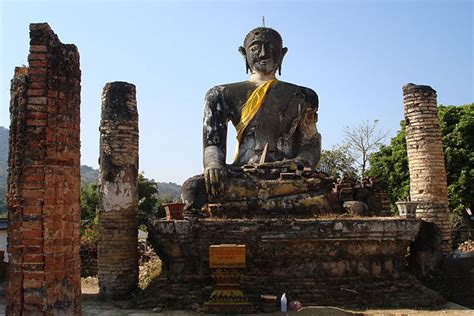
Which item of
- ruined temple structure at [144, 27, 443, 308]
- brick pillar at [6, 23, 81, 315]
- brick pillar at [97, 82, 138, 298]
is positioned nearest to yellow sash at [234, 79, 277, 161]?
ruined temple structure at [144, 27, 443, 308]

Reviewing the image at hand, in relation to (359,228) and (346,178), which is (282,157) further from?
(359,228)

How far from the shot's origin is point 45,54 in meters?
4.97

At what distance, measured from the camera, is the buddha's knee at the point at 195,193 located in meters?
10.7

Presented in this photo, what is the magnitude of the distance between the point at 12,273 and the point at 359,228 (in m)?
6.11

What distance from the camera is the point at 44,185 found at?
483cm

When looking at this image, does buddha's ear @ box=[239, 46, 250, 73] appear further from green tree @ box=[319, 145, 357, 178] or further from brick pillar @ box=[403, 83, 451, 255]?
green tree @ box=[319, 145, 357, 178]

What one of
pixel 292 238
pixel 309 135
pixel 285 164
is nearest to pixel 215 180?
pixel 285 164

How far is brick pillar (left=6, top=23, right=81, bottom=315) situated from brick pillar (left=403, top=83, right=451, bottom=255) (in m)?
8.33

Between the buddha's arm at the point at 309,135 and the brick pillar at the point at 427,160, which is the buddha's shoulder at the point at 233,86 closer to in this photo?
the buddha's arm at the point at 309,135

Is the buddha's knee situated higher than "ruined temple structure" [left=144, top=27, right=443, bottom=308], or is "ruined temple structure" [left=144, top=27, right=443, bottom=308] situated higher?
the buddha's knee

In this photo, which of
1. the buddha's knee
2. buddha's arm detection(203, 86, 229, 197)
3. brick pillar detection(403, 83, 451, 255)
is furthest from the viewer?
buddha's arm detection(203, 86, 229, 197)

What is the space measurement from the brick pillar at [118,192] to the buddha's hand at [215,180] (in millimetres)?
1550

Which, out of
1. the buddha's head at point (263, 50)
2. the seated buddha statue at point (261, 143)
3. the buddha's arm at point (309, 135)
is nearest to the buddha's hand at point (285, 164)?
the seated buddha statue at point (261, 143)

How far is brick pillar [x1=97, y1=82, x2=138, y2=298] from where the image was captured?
1005 cm
